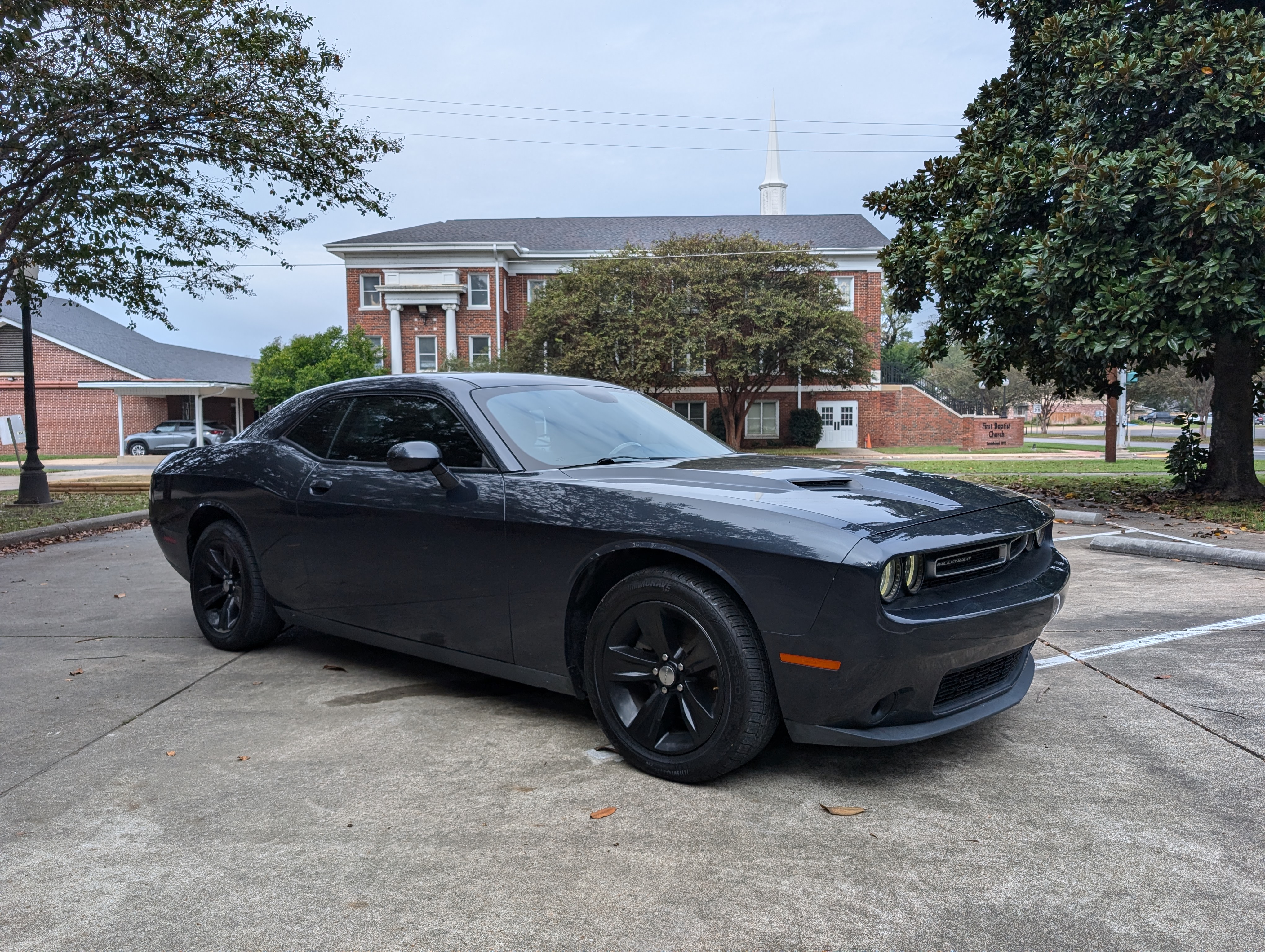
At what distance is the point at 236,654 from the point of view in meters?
5.06

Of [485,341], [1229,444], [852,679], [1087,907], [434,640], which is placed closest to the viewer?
[1087,907]

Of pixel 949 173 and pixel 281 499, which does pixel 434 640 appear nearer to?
pixel 281 499

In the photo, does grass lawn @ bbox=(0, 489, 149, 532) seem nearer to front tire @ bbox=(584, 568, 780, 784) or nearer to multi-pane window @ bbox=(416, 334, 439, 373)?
front tire @ bbox=(584, 568, 780, 784)

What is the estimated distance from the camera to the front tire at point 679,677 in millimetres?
3012

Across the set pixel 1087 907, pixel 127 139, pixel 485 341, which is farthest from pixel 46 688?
pixel 485 341

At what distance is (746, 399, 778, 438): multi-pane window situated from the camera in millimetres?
42531

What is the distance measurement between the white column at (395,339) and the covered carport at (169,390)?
6.24m

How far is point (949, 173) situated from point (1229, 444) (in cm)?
556

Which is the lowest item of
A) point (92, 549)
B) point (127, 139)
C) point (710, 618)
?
point (92, 549)

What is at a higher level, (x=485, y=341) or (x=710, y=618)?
(x=485, y=341)

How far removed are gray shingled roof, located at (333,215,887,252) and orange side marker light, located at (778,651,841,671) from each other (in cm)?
4013

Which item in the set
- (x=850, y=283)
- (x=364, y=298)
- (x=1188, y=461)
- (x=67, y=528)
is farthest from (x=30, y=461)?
(x=850, y=283)

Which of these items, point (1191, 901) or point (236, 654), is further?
point (236, 654)

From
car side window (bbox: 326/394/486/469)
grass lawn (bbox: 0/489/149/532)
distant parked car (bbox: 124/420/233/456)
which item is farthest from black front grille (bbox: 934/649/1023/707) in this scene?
distant parked car (bbox: 124/420/233/456)
